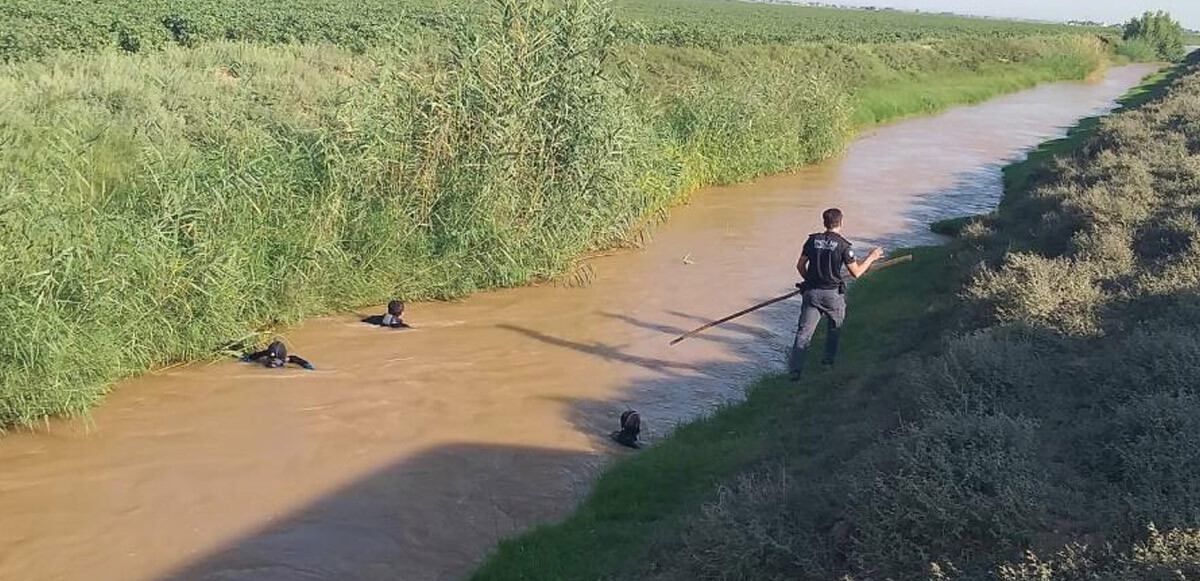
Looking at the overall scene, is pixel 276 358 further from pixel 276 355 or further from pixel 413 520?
pixel 413 520

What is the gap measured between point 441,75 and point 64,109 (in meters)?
3.99

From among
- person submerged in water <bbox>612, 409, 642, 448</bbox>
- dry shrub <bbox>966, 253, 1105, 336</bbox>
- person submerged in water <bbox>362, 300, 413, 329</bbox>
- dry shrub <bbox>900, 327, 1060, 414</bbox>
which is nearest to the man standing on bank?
dry shrub <bbox>966, 253, 1105, 336</bbox>

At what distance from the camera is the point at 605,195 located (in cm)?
1277

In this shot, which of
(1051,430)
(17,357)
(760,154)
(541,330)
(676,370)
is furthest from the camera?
(760,154)

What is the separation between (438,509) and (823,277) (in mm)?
3693

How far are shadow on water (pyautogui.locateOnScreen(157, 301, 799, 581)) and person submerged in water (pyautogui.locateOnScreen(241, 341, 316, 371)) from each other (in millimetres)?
2233

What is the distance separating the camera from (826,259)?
8617mm

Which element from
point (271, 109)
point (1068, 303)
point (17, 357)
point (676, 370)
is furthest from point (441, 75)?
point (1068, 303)

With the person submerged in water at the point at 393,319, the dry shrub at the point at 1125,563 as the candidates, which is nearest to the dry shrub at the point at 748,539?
the dry shrub at the point at 1125,563

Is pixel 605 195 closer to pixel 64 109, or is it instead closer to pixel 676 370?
pixel 676 370

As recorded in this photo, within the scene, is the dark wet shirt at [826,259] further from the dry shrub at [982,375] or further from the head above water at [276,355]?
the head above water at [276,355]

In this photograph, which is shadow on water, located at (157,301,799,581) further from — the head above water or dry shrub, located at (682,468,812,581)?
the head above water

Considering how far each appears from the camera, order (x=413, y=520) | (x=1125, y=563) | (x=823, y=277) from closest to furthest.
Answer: (x=1125, y=563)
(x=413, y=520)
(x=823, y=277)

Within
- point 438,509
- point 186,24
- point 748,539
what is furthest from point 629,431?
point 186,24
